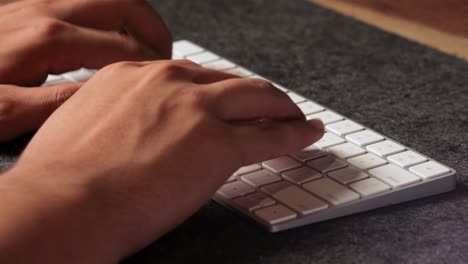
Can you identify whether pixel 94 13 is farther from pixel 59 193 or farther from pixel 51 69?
pixel 59 193

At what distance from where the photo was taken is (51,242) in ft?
1.55

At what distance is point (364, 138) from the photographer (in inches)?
25.8

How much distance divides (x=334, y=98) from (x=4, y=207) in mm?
399

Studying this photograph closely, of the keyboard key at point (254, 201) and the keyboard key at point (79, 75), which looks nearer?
the keyboard key at point (254, 201)

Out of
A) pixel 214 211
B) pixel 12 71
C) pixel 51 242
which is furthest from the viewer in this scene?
pixel 12 71

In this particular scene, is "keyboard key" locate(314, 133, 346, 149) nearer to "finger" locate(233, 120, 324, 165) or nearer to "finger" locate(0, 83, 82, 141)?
"finger" locate(233, 120, 324, 165)

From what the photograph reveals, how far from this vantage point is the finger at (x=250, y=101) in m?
0.58

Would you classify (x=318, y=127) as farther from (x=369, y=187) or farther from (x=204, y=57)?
(x=204, y=57)

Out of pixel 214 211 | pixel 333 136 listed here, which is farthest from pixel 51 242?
pixel 333 136

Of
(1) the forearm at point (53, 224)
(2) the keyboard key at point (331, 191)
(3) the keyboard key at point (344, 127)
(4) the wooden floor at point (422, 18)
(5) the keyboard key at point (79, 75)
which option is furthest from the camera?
(4) the wooden floor at point (422, 18)

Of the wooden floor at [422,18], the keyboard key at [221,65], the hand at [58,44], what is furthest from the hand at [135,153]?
the wooden floor at [422,18]

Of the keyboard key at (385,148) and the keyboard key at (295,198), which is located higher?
the keyboard key at (385,148)

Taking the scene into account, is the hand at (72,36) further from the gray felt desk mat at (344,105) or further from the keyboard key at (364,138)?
the keyboard key at (364,138)

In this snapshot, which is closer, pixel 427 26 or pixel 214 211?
pixel 214 211
